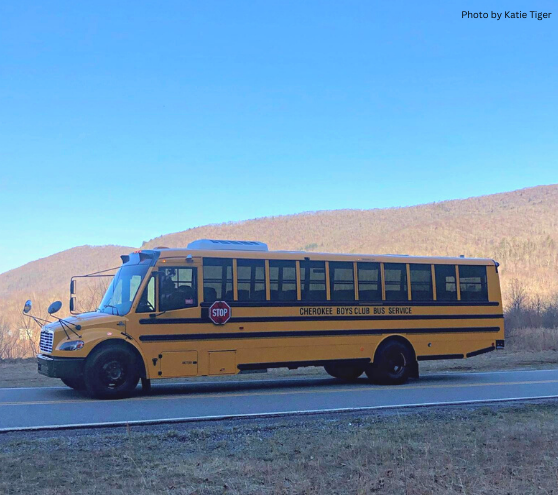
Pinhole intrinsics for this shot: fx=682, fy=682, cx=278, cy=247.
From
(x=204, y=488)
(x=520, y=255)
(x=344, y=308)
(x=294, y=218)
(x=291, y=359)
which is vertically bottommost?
Result: (x=204, y=488)

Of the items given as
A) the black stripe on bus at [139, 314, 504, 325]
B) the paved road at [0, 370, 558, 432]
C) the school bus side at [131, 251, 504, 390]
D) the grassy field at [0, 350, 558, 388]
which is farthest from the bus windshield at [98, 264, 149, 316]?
the grassy field at [0, 350, 558, 388]

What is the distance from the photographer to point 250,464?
652cm

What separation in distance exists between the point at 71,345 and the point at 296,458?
248 inches

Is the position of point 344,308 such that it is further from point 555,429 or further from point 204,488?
point 204,488

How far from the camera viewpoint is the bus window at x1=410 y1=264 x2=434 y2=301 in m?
15.1

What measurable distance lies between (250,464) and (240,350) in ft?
21.8

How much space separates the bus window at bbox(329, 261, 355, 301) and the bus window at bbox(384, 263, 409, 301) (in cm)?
88

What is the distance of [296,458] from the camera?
22.4 ft

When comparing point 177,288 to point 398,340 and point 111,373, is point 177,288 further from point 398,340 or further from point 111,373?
point 398,340

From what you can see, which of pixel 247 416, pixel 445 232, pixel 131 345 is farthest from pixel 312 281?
pixel 445 232

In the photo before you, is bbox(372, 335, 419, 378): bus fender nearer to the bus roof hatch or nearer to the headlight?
the bus roof hatch

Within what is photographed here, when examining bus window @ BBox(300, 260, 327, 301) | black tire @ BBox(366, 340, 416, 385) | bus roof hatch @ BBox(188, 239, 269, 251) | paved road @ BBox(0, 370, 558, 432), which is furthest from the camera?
black tire @ BBox(366, 340, 416, 385)

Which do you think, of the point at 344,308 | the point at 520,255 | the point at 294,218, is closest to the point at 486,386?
the point at 344,308

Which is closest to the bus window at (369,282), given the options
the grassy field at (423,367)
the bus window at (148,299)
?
the grassy field at (423,367)
